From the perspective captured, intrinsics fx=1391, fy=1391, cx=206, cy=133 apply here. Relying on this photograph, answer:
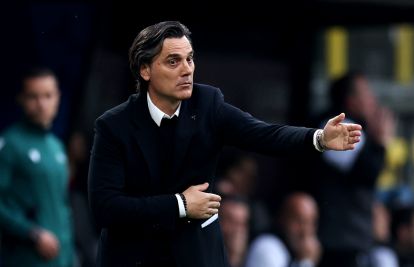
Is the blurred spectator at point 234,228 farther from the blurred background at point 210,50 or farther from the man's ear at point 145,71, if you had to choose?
the man's ear at point 145,71

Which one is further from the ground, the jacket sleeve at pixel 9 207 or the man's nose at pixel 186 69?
the man's nose at pixel 186 69

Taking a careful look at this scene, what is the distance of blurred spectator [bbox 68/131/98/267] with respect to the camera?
32.7ft

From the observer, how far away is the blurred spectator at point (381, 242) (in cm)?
1122

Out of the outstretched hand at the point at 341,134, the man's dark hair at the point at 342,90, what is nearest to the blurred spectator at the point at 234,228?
the man's dark hair at the point at 342,90

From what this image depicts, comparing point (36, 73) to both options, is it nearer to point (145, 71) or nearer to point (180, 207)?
point (145, 71)

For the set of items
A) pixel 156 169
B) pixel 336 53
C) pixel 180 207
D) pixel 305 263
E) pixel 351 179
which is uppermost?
pixel 156 169

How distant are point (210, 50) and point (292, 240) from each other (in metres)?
2.23

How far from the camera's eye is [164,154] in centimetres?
541

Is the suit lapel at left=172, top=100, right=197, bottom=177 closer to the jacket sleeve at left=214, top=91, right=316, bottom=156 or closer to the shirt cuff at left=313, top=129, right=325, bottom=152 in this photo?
the jacket sleeve at left=214, top=91, right=316, bottom=156

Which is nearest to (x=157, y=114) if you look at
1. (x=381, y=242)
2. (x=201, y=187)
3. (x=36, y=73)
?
(x=201, y=187)

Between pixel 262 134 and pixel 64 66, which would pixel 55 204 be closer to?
pixel 64 66

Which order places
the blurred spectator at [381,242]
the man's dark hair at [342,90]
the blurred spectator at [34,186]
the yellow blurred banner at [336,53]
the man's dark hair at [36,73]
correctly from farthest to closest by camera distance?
the yellow blurred banner at [336,53] < the blurred spectator at [381,242] < the man's dark hair at [342,90] < the man's dark hair at [36,73] < the blurred spectator at [34,186]

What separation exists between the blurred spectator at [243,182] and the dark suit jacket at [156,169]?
4.79 metres

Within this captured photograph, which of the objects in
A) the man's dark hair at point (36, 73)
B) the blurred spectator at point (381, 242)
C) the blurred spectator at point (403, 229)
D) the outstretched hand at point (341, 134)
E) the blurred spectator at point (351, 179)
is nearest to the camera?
the outstretched hand at point (341, 134)
